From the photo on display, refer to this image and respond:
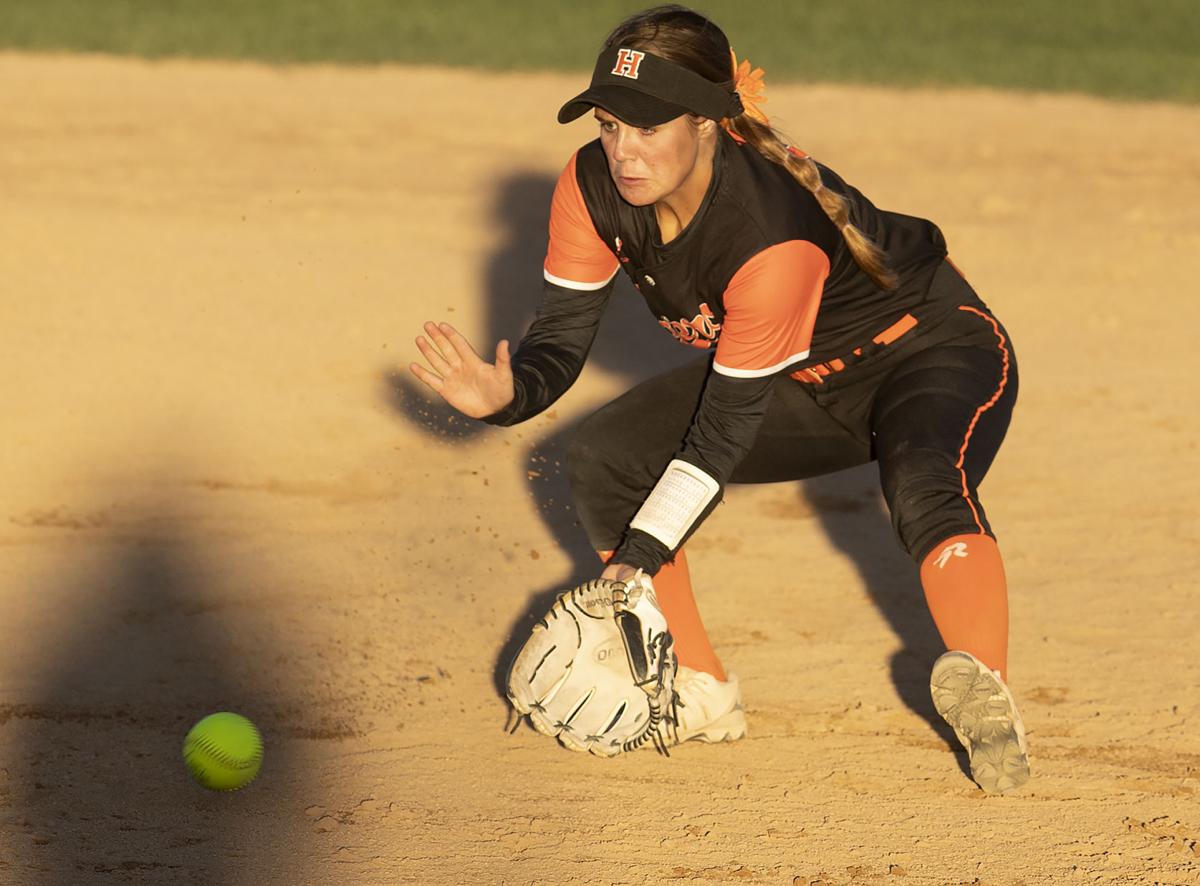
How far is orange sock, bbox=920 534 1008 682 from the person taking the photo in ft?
11.6

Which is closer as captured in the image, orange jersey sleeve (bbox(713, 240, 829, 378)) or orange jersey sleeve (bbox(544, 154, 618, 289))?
orange jersey sleeve (bbox(713, 240, 829, 378))

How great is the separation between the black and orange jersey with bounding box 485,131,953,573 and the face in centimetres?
13

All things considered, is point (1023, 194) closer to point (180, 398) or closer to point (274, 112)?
point (274, 112)

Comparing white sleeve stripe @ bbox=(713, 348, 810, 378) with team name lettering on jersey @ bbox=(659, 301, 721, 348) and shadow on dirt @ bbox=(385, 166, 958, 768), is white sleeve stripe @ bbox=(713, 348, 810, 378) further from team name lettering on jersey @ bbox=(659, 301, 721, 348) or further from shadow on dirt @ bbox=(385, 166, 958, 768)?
shadow on dirt @ bbox=(385, 166, 958, 768)

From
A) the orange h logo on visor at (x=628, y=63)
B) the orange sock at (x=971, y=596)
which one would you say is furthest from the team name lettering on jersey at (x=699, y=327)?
the orange sock at (x=971, y=596)

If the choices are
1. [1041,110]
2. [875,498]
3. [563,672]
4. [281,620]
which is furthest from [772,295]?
[1041,110]

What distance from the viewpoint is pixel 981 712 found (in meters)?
3.43

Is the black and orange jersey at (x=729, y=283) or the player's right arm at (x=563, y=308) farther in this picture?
the player's right arm at (x=563, y=308)

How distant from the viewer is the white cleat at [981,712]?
3428 mm

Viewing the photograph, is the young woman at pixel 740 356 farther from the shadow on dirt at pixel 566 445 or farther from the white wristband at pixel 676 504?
the shadow on dirt at pixel 566 445

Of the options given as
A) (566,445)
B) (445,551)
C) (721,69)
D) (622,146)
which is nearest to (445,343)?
(622,146)

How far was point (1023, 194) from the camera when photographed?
907 cm

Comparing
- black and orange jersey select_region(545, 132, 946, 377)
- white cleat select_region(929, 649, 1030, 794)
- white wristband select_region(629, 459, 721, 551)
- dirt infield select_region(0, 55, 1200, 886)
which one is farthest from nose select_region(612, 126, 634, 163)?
dirt infield select_region(0, 55, 1200, 886)

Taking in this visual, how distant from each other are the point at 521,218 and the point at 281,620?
4075 millimetres
